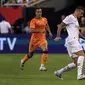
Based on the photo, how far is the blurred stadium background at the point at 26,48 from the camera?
42.3 feet

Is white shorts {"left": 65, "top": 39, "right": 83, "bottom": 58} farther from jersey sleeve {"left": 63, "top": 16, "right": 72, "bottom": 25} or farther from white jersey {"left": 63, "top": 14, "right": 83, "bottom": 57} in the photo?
jersey sleeve {"left": 63, "top": 16, "right": 72, "bottom": 25}

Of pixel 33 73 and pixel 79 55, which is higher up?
pixel 79 55

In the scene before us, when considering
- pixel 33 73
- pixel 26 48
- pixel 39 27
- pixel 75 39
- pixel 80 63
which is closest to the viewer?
pixel 80 63

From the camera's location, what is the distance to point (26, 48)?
21.3 meters

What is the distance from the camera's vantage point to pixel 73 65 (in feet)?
41.1

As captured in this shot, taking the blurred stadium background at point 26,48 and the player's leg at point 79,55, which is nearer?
the player's leg at point 79,55

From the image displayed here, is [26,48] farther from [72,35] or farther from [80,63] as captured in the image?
[80,63]

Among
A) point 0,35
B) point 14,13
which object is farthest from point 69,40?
point 14,13

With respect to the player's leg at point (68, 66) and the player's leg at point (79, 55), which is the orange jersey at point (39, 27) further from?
the player's leg at point (79, 55)

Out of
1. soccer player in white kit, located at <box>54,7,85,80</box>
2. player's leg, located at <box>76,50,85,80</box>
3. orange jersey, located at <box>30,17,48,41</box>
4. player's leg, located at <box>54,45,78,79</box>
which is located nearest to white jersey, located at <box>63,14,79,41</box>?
soccer player in white kit, located at <box>54,7,85,80</box>

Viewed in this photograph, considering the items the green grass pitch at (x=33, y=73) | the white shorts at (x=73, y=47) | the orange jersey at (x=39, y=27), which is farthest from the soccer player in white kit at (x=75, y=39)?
the orange jersey at (x=39, y=27)

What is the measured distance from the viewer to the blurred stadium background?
1289 cm

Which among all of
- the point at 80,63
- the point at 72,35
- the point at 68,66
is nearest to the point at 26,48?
the point at 68,66

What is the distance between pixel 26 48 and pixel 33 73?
7.02 meters
